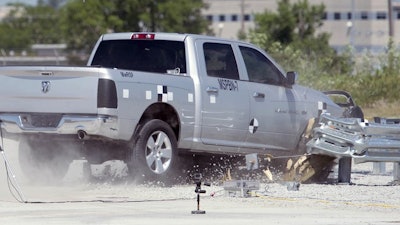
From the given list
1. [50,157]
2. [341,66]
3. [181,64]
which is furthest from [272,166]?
[341,66]

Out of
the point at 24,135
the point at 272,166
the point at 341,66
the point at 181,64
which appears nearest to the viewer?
the point at 24,135

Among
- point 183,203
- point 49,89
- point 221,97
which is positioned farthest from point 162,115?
point 183,203

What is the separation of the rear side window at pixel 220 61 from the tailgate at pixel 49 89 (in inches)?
83.7

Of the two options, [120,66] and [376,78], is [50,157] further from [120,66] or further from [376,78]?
[376,78]

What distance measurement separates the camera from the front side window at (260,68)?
1453 centimetres

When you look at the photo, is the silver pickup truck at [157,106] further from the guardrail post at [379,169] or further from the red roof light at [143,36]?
the guardrail post at [379,169]

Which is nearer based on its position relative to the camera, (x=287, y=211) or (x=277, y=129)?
(x=287, y=211)

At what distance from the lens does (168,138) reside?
13156 millimetres

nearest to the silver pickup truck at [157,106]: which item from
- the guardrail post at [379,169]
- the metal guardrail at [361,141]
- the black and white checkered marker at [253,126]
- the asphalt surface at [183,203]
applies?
the black and white checkered marker at [253,126]

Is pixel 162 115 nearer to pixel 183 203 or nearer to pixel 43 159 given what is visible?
pixel 43 159

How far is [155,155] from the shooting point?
1305 centimetres

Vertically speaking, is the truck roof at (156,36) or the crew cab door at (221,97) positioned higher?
the truck roof at (156,36)

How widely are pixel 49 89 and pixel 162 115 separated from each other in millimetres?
1588

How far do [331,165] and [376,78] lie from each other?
16075 mm
